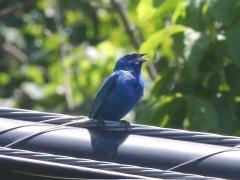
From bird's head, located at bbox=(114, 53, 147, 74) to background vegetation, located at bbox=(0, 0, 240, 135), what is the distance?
0.14 metres

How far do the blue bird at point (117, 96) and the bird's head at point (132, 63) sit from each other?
0.18 metres

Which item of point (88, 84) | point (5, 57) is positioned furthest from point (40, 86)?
point (88, 84)

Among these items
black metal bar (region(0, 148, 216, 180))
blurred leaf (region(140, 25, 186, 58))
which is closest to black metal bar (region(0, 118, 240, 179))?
black metal bar (region(0, 148, 216, 180))

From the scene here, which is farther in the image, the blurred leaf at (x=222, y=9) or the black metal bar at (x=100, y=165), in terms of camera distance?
the blurred leaf at (x=222, y=9)

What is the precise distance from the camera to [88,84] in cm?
Result: 1024

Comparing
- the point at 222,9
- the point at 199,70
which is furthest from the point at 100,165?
the point at 199,70

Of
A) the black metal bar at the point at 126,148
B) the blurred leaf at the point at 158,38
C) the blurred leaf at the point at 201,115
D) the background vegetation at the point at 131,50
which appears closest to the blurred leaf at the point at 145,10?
the background vegetation at the point at 131,50

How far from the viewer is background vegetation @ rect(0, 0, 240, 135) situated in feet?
20.0

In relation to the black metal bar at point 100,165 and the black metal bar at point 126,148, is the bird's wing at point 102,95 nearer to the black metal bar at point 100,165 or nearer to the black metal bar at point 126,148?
the black metal bar at point 126,148

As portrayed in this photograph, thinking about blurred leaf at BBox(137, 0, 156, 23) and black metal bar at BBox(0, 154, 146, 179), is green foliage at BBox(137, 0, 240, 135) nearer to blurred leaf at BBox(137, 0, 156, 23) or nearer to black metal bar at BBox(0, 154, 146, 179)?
blurred leaf at BBox(137, 0, 156, 23)

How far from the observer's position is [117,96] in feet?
20.9

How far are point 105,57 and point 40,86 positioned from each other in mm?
2168

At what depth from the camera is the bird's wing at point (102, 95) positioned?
635cm

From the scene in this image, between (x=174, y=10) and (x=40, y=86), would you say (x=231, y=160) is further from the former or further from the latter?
(x=40, y=86)
